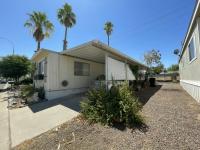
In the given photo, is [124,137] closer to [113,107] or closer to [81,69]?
[113,107]

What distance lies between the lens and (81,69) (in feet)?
34.8

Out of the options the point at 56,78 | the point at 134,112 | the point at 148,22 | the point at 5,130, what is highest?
the point at 148,22

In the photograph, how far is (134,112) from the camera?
418 centimetres

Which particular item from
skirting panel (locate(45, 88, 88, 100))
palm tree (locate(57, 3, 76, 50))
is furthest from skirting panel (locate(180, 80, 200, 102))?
palm tree (locate(57, 3, 76, 50))

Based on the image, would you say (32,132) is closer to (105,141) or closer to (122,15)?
(105,141)

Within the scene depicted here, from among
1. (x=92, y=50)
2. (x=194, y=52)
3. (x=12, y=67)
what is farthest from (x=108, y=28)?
(x=194, y=52)

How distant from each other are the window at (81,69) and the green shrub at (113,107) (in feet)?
17.5

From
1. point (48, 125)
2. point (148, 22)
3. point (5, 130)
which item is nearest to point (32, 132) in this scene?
point (48, 125)

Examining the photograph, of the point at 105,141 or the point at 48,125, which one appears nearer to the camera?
the point at 105,141

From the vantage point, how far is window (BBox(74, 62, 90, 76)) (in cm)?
1014

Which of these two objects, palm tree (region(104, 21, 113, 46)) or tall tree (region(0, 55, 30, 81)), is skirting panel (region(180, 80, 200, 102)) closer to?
tall tree (region(0, 55, 30, 81))

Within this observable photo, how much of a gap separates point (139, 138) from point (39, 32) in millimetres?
20461

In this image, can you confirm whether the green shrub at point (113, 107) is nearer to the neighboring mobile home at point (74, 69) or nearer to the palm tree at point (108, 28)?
the neighboring mobile home at point (74, 69)

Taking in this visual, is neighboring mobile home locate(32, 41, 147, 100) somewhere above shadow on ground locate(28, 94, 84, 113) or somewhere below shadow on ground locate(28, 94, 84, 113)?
above
